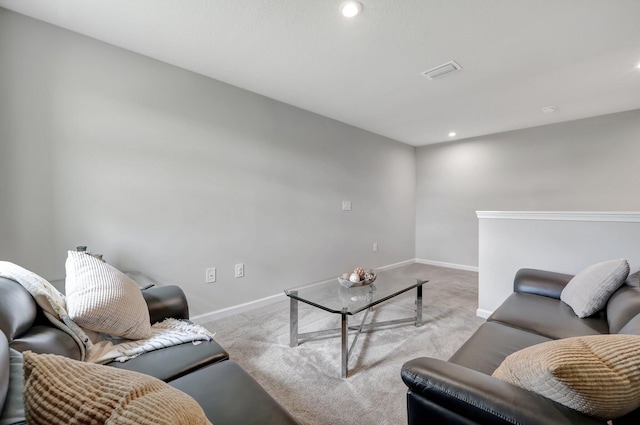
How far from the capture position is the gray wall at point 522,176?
10.9ft

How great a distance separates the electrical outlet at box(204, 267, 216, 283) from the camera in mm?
2463

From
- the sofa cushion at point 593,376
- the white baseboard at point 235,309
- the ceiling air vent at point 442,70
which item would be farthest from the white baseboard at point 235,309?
the ceiling air vent at point 442,70

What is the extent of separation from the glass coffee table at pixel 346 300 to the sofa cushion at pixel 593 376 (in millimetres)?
1056

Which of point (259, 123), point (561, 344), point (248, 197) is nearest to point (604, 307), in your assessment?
point (561, 344)

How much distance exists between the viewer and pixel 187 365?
3.68 ft

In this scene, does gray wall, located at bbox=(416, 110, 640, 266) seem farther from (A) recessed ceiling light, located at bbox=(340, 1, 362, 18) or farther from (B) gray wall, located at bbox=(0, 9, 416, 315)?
(A) recessed ceiling light, located at bbox=(340, 1, 362, 18)

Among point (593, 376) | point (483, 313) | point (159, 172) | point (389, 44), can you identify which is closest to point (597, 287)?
point (483, 313)

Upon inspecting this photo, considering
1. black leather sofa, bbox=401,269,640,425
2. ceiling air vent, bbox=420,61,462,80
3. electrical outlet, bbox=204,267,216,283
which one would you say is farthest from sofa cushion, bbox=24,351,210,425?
ceiling air vent, bbox=420,61,462,80

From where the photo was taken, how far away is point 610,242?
2043mm

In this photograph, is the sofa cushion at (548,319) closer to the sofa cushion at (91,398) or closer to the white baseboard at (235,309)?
the white baseboard at (235,309)

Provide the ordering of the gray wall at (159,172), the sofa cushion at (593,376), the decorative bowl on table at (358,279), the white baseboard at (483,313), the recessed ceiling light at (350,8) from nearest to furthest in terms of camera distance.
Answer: the sofa cushion at (593,376) → the recessed ceiling light at (350,8) → the gray wall at (159,172) → the decorative bowl on table at (358,279) → the white baseboard at (483,313)

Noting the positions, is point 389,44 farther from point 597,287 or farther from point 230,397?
point 230,397

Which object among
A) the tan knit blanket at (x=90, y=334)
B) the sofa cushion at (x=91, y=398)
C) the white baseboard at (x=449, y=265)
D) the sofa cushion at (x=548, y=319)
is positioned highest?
the sofa cushion at (x=91, y=398)

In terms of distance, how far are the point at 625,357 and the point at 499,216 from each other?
2091mm
